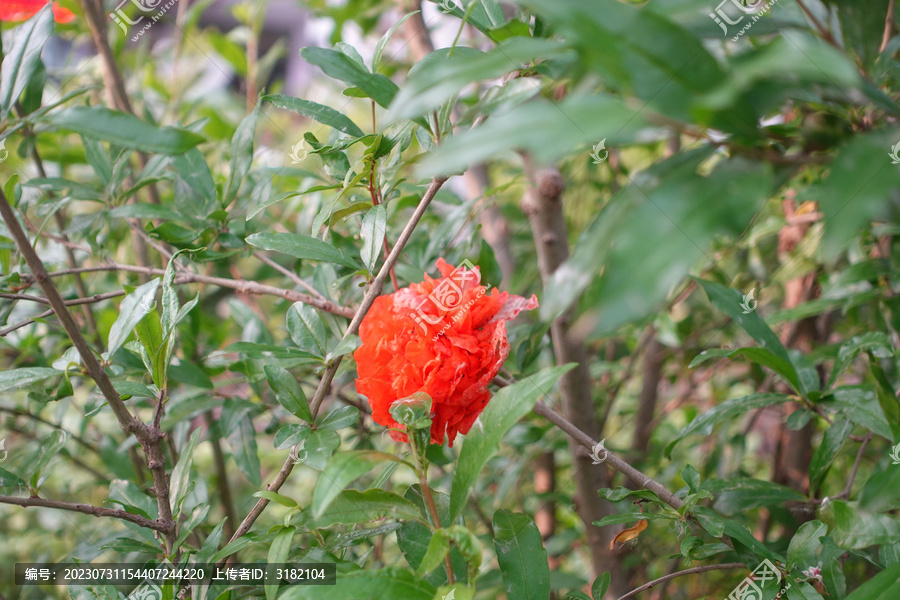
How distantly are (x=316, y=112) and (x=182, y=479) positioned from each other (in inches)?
13.4

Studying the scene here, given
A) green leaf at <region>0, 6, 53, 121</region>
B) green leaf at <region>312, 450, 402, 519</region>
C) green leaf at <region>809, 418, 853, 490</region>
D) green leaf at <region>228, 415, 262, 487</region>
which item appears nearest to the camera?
green leaf at <region>312, 450, 402, 519</region>

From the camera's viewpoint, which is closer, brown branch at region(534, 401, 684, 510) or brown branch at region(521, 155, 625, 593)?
brown branch at region(534, 401, 684, 510)

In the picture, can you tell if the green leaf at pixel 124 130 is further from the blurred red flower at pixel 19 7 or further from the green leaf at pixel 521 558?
the blurred red flower at pixel 19 7

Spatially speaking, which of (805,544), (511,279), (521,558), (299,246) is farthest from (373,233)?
(511,279)

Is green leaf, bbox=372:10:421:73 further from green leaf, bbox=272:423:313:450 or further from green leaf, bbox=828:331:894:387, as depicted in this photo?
green leaf, bbox=828:331:894:387

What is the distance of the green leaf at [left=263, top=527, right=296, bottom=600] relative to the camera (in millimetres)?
431

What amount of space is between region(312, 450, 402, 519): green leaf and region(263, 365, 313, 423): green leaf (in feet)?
0.33

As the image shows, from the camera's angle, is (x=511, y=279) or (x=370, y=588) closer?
(x=370, y=588)

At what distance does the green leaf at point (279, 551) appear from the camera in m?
0.43

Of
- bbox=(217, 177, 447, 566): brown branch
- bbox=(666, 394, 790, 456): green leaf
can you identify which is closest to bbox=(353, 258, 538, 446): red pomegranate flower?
bbox=(217, 177, 447, 566): brown branch

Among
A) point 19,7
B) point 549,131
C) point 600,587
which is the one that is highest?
point 19,7

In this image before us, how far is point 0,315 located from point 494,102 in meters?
0.59

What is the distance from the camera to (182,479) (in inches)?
20.7

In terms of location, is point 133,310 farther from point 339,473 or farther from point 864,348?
point 864,348
